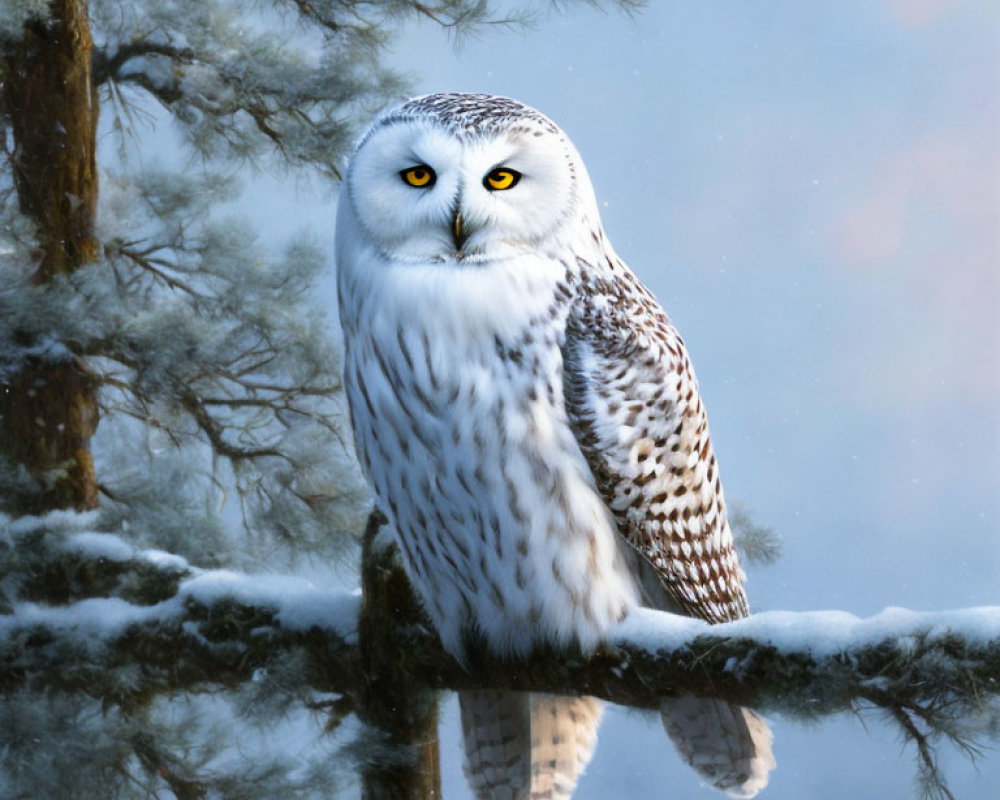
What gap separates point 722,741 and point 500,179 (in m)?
0.60

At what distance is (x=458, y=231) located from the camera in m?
1.19

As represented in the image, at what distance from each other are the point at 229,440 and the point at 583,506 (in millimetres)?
659

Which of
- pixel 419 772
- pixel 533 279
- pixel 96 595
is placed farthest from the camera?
pixel 96 595

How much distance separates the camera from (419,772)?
56.8 inches

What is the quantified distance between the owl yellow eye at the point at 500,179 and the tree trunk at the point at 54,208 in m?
0.74

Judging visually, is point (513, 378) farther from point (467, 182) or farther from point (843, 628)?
point (843, 628)

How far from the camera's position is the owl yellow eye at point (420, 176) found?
1.20 meters

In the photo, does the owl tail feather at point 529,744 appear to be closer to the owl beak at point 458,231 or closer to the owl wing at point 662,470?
the owl wing at point 662,470

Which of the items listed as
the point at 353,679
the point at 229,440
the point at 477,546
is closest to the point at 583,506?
the point at 477,546

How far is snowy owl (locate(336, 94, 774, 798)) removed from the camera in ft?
3.93

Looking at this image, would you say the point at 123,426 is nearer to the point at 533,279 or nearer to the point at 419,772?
the point at 419,772

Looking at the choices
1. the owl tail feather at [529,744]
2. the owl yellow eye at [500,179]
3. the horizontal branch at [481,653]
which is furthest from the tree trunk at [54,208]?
the owl yellow eye at [500,179]

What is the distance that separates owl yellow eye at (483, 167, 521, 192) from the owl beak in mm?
41

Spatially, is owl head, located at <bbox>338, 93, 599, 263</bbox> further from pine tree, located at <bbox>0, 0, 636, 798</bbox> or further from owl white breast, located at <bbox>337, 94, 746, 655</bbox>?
pine tree, located at <bbox>0, 0, 636, 798</bbox>
